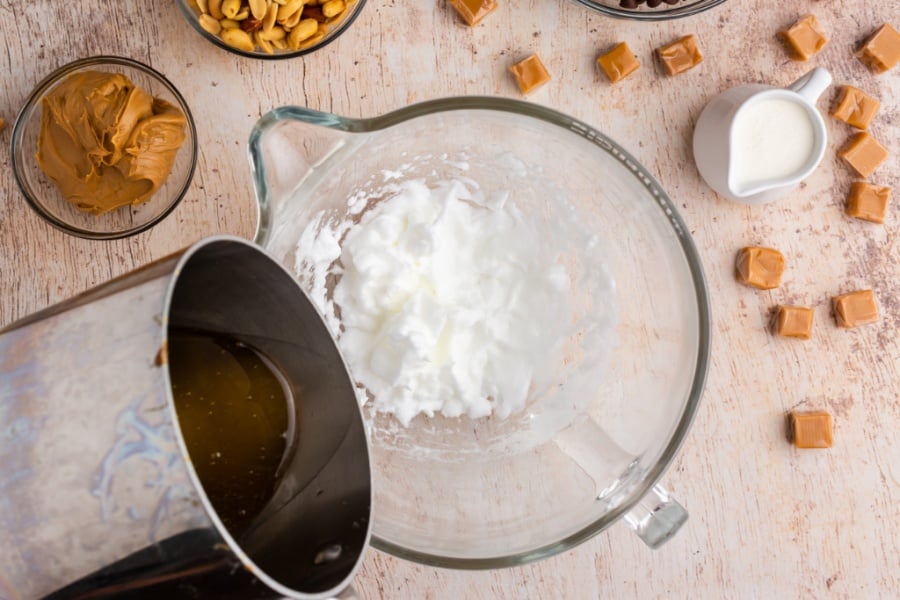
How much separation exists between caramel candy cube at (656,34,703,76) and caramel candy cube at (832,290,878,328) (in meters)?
0.48

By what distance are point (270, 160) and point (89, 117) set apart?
359 millimetres

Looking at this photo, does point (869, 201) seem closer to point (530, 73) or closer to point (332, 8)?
point (530, 73)

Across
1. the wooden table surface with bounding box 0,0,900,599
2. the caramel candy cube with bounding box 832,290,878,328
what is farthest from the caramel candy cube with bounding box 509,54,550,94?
the caramel candy cube with bounding box 832,290,878,328

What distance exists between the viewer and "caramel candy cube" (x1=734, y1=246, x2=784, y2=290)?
1347 mm

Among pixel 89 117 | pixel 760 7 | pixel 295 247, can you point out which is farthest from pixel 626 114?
pixel 89 117

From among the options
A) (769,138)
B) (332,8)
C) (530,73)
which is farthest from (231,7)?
(769,138)

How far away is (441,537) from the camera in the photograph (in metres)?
1.14

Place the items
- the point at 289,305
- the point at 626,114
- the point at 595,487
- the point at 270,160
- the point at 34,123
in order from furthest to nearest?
the point at 626,114
the point at 34,123
the point at 595,487
the point at 270,160
the point at 289,305

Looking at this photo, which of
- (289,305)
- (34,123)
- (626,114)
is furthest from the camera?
(626,114)

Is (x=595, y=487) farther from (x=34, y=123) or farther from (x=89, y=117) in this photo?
(x=34, y=123)

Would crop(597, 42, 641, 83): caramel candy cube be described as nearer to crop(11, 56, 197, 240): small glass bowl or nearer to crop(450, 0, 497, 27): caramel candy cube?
crop(450, 0, 497, 27): caramel candy cube

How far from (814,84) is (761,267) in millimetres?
306

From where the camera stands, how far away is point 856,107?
4.48 ft

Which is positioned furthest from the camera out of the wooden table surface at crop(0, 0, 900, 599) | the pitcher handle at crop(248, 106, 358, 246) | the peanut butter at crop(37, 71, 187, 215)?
the wooden table surface at crop(0, 0, 900, 599)
